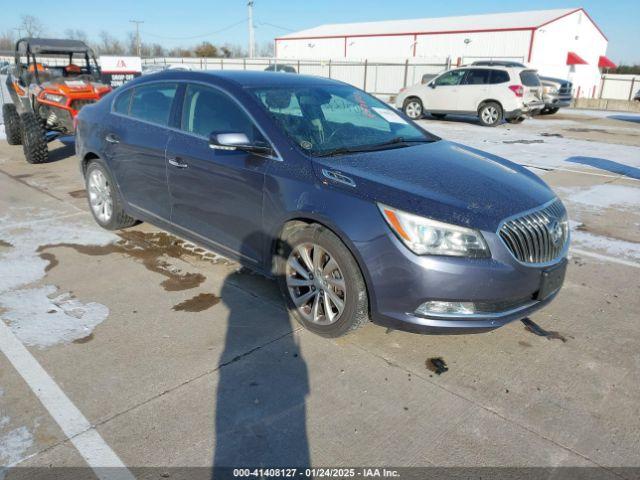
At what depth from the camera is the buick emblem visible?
326 centimetres

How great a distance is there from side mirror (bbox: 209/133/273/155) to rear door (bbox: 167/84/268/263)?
6 cm

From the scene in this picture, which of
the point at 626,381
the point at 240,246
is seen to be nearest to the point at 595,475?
the point at 626,381

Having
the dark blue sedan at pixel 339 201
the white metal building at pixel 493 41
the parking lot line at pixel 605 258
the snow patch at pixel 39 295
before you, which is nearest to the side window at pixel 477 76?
the parking lot line at pixel 605 258

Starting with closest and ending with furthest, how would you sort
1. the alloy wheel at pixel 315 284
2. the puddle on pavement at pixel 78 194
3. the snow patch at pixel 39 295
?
the alloy wheel at pixel 315 284 → the snow patch at pixel 39 295 → the puddle on pavement at pixel 78 194

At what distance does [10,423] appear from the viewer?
2.64m

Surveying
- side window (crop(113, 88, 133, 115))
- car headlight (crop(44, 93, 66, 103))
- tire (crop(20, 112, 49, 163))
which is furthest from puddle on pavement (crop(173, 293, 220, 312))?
car headlight (crop(44, 93, 66, 103))

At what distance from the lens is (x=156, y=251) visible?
5.03 meters

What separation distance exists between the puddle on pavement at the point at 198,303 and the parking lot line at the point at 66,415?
3.39 ft

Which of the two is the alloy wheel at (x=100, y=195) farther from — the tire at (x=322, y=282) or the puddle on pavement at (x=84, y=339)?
the tire at (x=322, y=282)

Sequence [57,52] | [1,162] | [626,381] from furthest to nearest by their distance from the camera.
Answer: [57,52]
[1,162]
[626,381]

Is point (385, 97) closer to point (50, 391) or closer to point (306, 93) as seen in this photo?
point (306, 93)

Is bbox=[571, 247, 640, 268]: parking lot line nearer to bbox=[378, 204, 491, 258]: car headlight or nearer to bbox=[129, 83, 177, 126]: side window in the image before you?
bbox=[378, 204, 491, 258]: car headlight

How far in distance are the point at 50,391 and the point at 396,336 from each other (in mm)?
2143

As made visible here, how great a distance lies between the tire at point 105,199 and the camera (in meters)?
5.24
